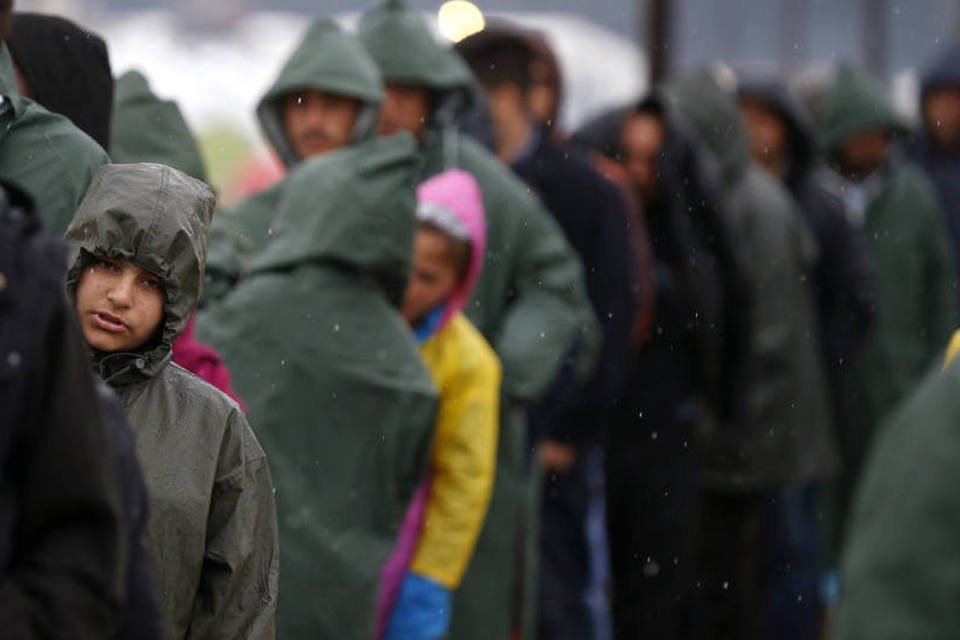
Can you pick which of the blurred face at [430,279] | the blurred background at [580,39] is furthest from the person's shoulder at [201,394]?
the blurred background at [580,39]

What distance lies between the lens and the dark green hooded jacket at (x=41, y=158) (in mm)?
4969

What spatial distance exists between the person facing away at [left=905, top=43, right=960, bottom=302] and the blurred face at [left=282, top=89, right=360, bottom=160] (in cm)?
468

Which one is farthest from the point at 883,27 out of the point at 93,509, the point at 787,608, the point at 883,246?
the point at 93,509

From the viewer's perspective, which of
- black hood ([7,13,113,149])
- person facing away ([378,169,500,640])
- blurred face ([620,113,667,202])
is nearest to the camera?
black hood ([7,13,113,149])

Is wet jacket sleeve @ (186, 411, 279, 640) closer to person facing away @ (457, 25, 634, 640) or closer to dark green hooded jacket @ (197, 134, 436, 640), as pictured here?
A: dark green hooded jacket @ (197, 134, 436, 640)

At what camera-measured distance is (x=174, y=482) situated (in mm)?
4492

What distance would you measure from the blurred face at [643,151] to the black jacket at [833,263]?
1349 millimetres

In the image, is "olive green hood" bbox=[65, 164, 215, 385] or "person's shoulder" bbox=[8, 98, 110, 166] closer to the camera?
"olive green hood" bbox=[65, 164, 215, 385]

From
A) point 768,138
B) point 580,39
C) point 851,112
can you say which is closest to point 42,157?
point 768,138

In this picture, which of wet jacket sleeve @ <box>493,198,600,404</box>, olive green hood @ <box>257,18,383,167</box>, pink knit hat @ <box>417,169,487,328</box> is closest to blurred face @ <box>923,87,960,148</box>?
wet jacket sleeve @ <box>493,198,600,404</box>

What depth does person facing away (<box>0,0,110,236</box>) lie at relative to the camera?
4969 mm

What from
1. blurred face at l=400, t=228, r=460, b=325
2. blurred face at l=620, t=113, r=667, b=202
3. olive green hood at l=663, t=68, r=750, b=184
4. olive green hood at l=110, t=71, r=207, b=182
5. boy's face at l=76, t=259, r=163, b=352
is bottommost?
olive green hood at l=663, t=68, r=750, b=184

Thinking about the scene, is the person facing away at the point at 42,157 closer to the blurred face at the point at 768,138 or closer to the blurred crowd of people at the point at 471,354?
the blurred crowd of people at the point at 471,354

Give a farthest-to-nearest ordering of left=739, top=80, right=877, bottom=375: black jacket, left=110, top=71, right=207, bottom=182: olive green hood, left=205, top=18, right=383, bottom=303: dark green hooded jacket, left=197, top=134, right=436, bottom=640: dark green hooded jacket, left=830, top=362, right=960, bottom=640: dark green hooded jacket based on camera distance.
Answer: left=739, top=80, right=877, bottom=375: black jacket < left=205, top=18, right=383, bottom=303: dark green hooded jacket < left=110, top=71, right=207, bottom=182: olive green hood < left=197, top=134, right=436, bottom=640: dark green hooded jacket < left=830, top=362, right=960, bottom=640: dark green hooded jacket
